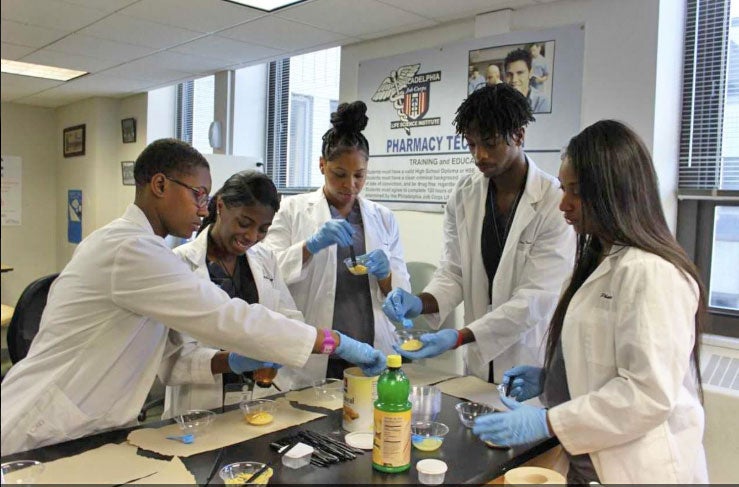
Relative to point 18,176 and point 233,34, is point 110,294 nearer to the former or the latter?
point 233,34

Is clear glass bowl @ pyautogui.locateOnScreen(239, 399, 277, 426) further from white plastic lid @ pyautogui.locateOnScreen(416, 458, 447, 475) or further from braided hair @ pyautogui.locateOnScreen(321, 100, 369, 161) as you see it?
braided hair @ pyautogui.locateOnScreen(321, 100, 369, 161)

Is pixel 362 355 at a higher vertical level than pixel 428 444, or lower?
higher

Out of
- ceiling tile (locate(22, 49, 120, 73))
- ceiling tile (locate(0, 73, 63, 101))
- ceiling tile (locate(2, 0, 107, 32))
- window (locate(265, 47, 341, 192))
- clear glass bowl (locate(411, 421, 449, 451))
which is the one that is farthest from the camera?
ceiling tile (locate(0, 73, 63, 101))

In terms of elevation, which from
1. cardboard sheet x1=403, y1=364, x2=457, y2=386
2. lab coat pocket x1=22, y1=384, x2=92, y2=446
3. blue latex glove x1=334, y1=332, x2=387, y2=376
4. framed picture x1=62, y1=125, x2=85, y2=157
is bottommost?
cardboard sheet x1=403, y1=364, x2=457, y2=386

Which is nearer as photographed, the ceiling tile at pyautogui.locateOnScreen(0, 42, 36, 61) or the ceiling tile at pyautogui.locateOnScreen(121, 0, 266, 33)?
the ceiling tile at pyautogui.locateOnScreen(121, 0, 266, 33)

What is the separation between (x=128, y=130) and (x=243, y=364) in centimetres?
503

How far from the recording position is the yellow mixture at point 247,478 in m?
1.12

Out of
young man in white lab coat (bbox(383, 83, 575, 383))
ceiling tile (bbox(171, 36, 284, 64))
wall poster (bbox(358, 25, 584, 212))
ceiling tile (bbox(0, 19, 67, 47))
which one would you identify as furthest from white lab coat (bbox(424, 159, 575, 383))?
ceiling tile (bbox(0, 19, 67, 47))

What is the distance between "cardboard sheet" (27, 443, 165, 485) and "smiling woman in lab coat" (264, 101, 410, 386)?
972mm

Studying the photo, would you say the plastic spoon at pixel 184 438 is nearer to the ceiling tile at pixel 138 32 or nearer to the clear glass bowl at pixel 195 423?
the clear glass bowl at pixel 195 423

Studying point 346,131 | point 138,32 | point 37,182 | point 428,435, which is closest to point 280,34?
point 138,32

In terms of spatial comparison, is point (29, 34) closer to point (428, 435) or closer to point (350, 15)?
point (350, 15)

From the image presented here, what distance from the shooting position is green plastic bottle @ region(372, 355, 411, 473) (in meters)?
1.18

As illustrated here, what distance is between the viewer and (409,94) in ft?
11.2
